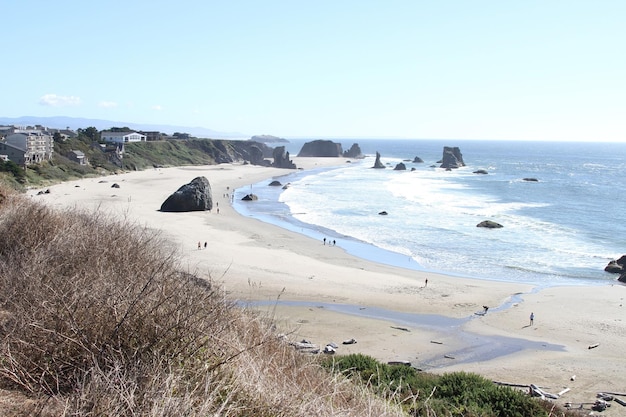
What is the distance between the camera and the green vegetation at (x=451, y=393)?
12.8 m

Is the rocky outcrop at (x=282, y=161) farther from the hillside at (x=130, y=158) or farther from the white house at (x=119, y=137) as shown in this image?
the white house at (x=119, y=137)

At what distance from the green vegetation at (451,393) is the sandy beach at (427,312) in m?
2.14

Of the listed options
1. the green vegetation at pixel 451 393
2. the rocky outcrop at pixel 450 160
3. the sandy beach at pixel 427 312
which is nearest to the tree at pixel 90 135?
the sandy beach at pixel 427 312

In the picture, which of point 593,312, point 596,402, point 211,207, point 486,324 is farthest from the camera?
point 211,207

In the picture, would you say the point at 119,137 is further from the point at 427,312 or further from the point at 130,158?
the point at 427,312

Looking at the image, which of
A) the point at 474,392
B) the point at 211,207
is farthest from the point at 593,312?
the point at 211,207

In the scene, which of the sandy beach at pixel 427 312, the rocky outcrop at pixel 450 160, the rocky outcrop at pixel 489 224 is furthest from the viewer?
the rocky outcrop at pixel 450 160

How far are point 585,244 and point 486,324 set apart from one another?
22157 millimetres

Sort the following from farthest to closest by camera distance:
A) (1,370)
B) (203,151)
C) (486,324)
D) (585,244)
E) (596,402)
A: 1. (203,151)
2. (585,244)
3. (486,324)
4. (596,402)
5. (1,370)

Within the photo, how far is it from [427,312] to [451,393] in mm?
10316

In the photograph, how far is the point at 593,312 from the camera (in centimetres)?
2533

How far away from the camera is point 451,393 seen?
564 inches

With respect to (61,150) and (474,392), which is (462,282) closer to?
(474,392)

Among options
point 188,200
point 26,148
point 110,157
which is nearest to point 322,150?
point 110,157
